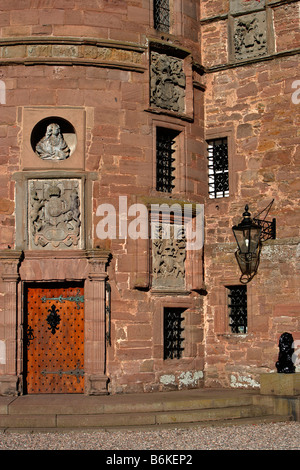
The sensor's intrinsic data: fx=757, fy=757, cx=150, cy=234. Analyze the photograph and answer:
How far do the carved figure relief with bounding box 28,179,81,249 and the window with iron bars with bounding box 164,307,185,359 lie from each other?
236cm

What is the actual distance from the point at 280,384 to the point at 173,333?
2732 mm

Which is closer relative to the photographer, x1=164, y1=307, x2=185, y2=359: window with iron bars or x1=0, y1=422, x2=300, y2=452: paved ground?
x1=0, y1=422, x2=300, y2=452: paved ground

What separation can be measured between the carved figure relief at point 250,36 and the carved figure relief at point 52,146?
4.21m

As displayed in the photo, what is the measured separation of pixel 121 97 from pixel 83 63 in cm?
94

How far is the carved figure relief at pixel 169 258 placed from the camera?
1441cm

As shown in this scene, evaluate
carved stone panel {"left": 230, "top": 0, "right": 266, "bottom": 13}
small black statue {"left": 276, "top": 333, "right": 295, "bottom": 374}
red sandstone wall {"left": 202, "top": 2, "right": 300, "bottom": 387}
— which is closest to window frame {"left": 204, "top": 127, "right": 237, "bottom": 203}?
red sandstone wall {"left": 202, "top": 2, "right": 300, "bottom": 387}

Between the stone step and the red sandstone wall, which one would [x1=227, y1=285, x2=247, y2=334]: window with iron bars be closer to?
the red sandstone wall

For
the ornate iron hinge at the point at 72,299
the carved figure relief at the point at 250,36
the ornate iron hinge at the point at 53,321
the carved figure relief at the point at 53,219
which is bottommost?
the ornate iron hinge at the point at 53,321

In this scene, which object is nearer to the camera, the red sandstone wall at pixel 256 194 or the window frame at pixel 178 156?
the red sandstone wall at pixel 256 194

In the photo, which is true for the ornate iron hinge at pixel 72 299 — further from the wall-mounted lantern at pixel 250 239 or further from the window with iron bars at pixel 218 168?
the window with iron bars at pixel 218 168

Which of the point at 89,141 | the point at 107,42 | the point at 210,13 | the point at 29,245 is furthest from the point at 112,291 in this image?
the point at 210,13

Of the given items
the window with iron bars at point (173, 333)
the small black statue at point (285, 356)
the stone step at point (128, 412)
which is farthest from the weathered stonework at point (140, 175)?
the stone step at point (128, 412)

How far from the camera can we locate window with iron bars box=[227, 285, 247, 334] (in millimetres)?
14992

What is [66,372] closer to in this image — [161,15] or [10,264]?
[10,264]
